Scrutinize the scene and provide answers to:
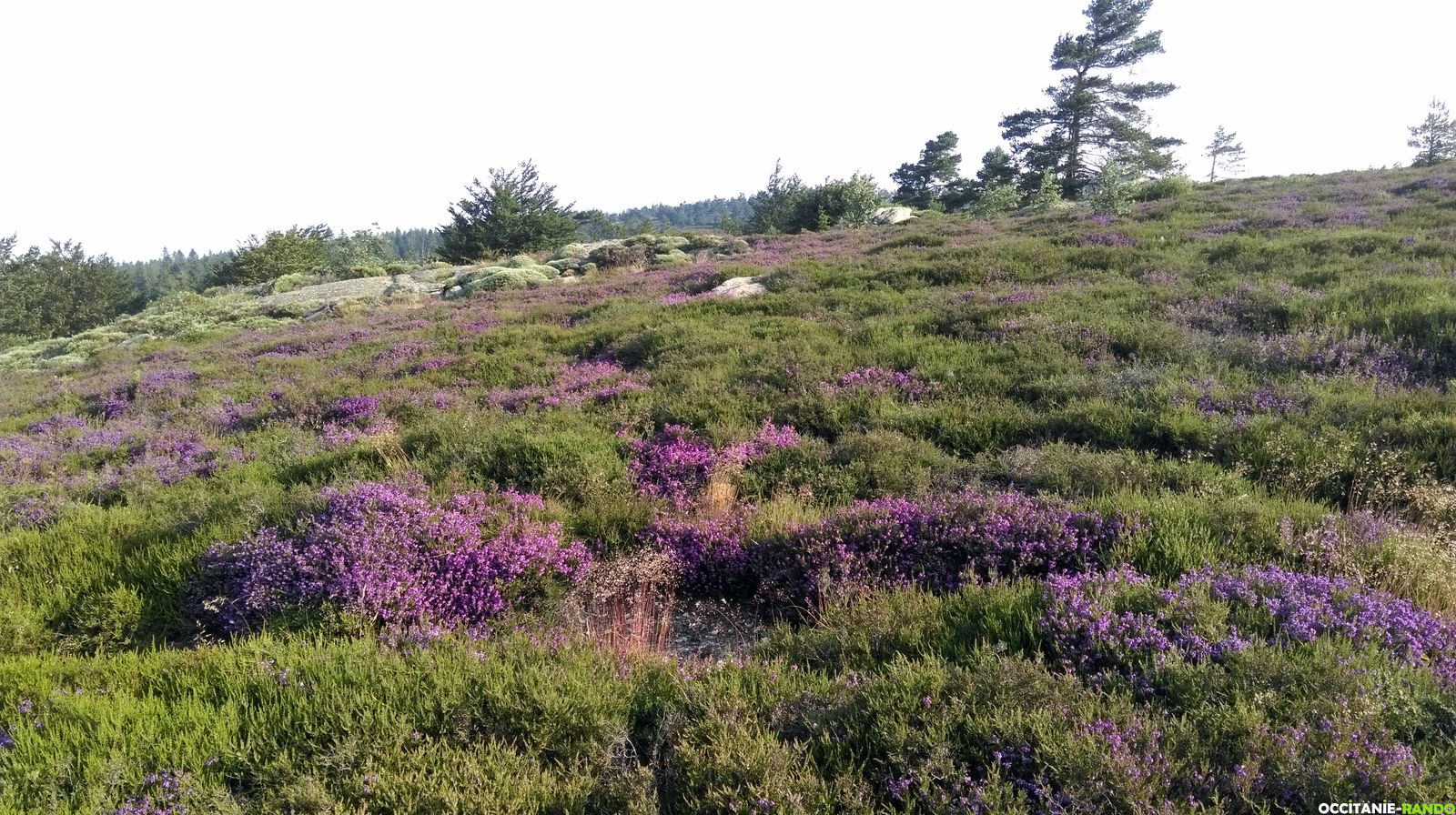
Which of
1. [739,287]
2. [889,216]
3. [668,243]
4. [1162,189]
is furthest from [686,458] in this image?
[889,216]

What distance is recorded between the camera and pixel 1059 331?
9.27m

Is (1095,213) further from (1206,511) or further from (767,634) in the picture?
(767,634)

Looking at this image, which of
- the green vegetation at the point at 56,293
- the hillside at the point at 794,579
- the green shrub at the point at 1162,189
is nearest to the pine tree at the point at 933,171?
the green shrub at the point at 1162,189

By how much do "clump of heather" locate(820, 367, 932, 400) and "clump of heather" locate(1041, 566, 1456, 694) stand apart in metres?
4.50

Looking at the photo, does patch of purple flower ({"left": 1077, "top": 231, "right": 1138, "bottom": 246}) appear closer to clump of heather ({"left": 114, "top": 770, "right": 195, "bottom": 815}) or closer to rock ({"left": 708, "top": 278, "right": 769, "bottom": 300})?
rock ({"left": 708, "top": 278, "right": 769, "bottom": 300})

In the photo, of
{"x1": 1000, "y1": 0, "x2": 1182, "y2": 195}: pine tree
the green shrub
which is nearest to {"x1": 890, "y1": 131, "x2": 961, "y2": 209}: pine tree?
{"x1": 1000, "y1": 0, "x2": 1182, "y2": 195}: pine tree

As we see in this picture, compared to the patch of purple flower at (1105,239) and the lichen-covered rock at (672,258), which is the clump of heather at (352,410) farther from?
the lichen-covered rock at (672,258)

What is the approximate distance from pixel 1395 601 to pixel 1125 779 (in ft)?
7.14

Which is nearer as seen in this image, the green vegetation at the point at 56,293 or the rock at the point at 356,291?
the rock at the point at 356,291

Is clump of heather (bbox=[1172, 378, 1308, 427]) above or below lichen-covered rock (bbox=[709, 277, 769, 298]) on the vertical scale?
below

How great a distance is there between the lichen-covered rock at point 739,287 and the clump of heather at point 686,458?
811 centimetres

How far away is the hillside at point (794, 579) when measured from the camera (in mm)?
2680

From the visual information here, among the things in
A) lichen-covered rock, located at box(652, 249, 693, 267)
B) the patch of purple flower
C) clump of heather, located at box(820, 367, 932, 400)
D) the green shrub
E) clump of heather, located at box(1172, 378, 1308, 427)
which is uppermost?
the green shrub

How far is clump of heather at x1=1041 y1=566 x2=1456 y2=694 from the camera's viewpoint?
302 centimetres
